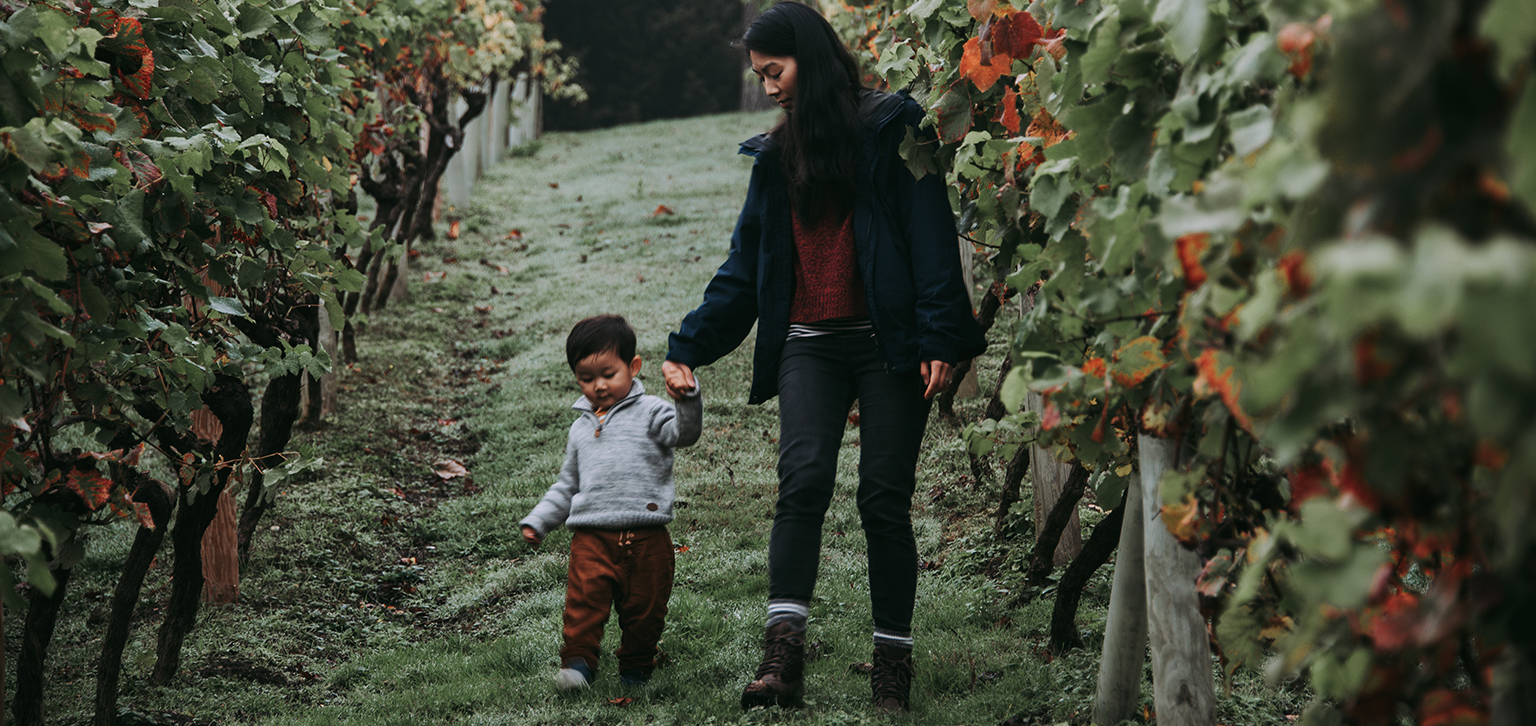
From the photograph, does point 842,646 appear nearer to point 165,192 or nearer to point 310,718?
point 310,718

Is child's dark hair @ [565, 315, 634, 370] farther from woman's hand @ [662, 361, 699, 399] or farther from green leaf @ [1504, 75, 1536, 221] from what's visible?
green leaf @ [1504, 75, 1536, 221]

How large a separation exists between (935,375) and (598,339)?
1234 millimetres

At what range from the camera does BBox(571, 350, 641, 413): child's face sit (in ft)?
12.2

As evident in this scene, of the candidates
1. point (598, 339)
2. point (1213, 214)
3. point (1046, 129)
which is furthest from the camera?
point (598, 339)

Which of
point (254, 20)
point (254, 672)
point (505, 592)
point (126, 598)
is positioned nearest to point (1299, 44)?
point (254, 20)

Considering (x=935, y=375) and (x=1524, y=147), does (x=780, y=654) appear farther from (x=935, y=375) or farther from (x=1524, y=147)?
(x=1524, y=147)

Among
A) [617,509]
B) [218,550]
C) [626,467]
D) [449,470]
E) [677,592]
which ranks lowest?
[449,470]

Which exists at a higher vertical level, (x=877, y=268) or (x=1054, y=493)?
(x=877, y=268)

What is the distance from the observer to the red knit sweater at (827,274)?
3154 millimetres

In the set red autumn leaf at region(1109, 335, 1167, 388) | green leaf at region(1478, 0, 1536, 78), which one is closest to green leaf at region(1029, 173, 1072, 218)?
red autumn leaf at region(1109, 335, 1167, 388)

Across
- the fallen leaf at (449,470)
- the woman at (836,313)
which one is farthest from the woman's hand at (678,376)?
the fallen leaf at (449,470)

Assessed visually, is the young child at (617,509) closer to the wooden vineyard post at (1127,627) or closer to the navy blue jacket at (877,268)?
the navy blue jacket at (877,268)

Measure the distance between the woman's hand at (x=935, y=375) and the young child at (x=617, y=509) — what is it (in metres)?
0.78

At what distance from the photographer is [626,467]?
11.9 ft
